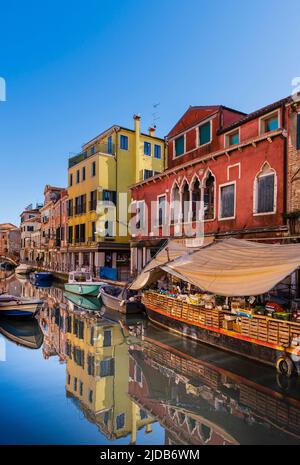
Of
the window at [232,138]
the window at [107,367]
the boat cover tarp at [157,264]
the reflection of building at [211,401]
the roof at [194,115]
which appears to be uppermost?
the roof at [194,115]

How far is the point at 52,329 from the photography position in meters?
16.6

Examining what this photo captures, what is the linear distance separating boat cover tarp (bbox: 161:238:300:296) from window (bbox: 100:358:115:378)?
174 inches

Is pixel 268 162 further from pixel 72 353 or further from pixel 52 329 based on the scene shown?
pixel 52 329

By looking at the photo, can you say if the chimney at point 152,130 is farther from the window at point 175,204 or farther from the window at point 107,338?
the window at point 107,338

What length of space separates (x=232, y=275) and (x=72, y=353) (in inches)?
301

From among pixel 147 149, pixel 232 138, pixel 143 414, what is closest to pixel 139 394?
pixel 143 414

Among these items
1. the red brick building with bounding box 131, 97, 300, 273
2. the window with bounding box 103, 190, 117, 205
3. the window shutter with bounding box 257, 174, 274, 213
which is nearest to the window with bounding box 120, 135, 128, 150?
the window with bounding box 103, 190, 117, 205

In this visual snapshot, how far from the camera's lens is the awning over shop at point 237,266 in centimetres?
920

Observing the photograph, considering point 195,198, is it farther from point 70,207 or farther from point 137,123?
point 70,207

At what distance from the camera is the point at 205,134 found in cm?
2014

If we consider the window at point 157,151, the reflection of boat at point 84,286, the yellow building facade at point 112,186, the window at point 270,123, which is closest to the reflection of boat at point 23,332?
the reflection of boat at point 84,286

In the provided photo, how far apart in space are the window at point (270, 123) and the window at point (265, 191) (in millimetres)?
2399
